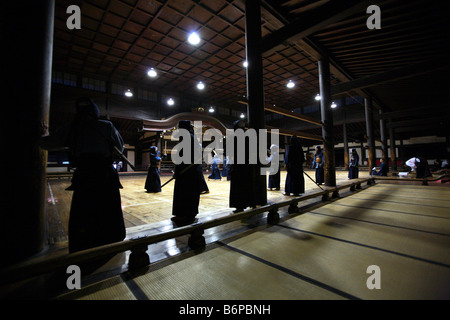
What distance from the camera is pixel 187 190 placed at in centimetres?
273

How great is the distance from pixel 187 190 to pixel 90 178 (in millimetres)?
1300

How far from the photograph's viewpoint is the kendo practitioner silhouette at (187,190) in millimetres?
2689

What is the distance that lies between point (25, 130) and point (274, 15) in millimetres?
4920

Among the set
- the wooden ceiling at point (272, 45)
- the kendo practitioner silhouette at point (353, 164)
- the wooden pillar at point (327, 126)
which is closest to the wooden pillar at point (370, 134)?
the wooden ceiling at point (272, 45)

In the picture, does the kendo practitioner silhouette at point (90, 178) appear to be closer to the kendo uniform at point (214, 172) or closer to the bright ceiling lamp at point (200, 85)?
the kendo uniform at point (214, 172)

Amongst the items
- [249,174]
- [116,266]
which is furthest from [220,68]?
[116,266]

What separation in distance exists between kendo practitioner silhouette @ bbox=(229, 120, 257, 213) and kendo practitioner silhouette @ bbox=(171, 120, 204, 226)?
0.62 metres

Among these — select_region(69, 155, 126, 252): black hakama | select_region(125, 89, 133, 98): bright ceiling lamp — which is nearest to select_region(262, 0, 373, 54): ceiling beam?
select_region(69, 155, 126, 252): black hakama

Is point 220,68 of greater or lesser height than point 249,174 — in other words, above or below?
above

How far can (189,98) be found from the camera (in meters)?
14.7

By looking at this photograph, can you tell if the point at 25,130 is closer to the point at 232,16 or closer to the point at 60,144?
the point at 60,144

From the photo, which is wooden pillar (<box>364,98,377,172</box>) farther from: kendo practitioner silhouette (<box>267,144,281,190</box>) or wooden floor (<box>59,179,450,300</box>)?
wooden floor (<box>59,179,450,300</box>)

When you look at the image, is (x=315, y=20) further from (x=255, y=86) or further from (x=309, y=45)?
(x=309, y=45)

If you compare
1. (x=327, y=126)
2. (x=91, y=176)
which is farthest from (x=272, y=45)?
(x=91, y=176)
